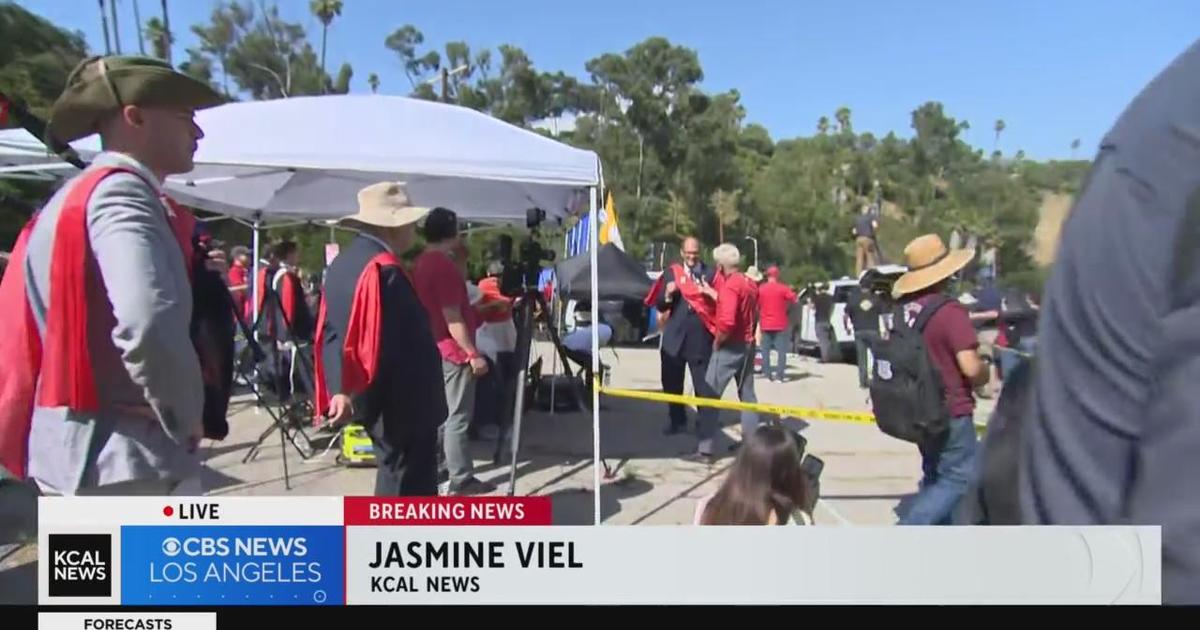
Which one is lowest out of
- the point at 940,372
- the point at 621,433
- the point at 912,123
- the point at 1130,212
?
the point at 621,433

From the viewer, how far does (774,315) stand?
9.56 feet

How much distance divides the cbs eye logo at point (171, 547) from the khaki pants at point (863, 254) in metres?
1.47

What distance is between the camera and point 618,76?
168cm

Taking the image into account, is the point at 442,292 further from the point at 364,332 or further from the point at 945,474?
the point at 945,474

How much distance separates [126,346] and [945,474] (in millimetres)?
1726

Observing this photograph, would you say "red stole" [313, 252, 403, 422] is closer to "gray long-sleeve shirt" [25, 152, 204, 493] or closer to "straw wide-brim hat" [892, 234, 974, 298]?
"gray long-sleeve shirt" [25, 152, 204, 493]

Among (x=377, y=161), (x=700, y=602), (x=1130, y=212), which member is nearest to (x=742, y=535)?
(x=700, y=602)

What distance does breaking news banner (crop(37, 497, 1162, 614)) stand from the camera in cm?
159

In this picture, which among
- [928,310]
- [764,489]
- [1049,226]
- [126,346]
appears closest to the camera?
[1049,226]

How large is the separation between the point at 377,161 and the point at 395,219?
1.25ft

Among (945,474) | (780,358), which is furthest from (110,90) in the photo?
(780,358)

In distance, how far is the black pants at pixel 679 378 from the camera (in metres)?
4.81

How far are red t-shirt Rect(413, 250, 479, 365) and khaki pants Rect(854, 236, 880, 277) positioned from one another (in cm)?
170

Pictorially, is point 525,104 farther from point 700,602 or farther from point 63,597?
point 63,597
